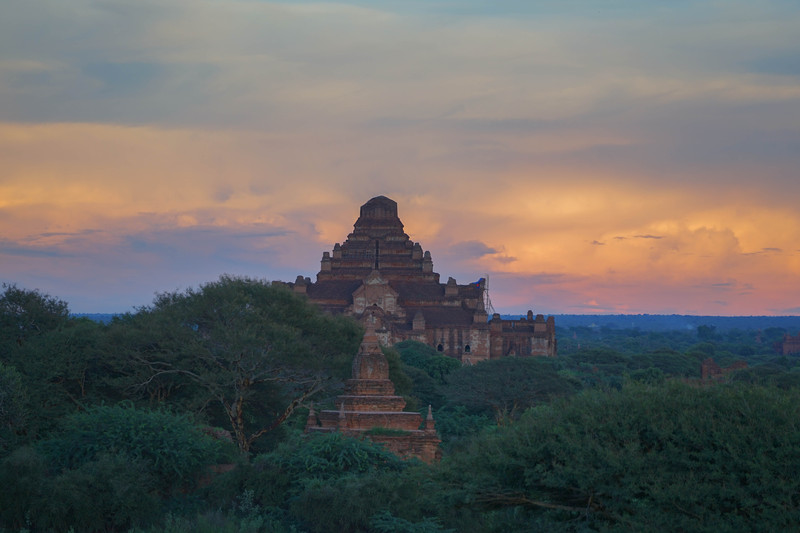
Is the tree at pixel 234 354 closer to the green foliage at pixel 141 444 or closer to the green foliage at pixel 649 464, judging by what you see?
the green foliage at pixel 141 444

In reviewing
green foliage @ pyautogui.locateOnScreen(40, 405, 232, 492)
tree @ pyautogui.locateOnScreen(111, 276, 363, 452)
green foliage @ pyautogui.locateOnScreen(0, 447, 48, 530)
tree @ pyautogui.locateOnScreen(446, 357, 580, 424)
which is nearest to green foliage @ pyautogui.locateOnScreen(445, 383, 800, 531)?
green foliage @ pyautogui.locateOnScreen(40, 405, 232, 492)

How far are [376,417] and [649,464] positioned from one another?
1413cm

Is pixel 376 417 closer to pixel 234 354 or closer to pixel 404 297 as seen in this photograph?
pixel 234 354

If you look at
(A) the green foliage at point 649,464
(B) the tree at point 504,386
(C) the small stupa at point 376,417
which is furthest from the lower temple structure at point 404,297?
(A) the green foliage at point 649,464

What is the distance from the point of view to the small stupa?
3259 cm

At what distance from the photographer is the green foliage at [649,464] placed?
63.9ft

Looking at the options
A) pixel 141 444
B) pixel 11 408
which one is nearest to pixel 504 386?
pixel 11 408

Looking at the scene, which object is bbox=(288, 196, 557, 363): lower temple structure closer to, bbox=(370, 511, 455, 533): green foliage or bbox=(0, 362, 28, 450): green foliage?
bbox=(0, 362, 28, 450): green foliage

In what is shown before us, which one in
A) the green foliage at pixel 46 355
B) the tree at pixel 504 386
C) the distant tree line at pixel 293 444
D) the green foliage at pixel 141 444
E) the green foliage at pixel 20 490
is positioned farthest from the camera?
the tree at pixel 504 386

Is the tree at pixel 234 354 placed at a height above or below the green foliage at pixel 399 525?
above

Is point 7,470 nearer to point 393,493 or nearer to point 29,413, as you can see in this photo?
point 29,413

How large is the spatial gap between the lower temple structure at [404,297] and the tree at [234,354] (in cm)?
4441

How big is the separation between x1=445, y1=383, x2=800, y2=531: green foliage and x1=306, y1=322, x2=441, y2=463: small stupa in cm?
976

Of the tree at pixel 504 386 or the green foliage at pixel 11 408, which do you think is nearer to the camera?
the green foliage at pixel 11 408
